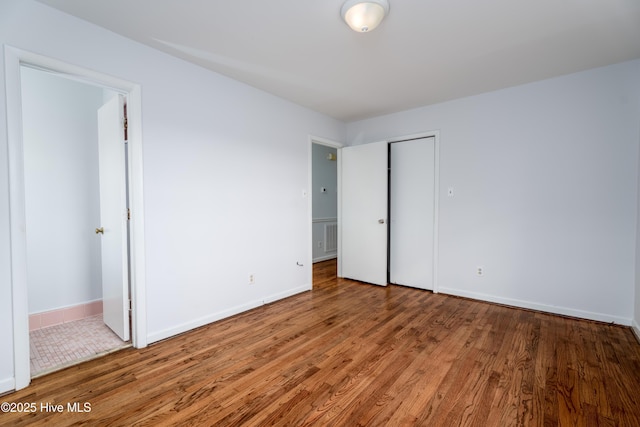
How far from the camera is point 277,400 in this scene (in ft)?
5.70

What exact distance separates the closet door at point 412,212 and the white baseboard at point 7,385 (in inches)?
155

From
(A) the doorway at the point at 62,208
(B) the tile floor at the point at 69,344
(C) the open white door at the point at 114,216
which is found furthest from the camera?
(A) the doorway at the point at 62,208

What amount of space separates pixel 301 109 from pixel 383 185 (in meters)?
1.57

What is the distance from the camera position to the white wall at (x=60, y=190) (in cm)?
277

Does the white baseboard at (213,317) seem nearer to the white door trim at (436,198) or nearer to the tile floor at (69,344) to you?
the tile floor at (69,344)

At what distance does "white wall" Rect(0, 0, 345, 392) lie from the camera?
1912mm

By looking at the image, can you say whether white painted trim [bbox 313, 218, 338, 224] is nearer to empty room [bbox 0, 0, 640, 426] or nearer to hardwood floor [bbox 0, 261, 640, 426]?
empty room [bbox 0, 0, 640, 426]

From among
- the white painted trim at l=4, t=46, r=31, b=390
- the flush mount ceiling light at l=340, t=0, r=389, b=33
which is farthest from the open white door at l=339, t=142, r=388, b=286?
the white painted trim at l=4, t=46, r=31, b=390

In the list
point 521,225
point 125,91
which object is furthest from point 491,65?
point 125,91

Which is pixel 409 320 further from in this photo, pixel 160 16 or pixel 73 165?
pixel 73 165

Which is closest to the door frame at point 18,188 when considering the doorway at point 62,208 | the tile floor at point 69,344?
the tile floor at point 69,344

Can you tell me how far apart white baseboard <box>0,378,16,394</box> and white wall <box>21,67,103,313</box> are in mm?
1252

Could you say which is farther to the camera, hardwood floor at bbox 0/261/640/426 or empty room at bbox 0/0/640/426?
empty room at bbox 0/0/640/426

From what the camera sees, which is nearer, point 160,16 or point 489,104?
point 160,16
